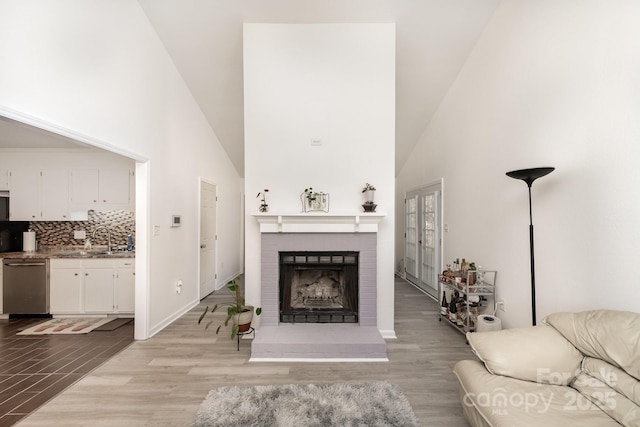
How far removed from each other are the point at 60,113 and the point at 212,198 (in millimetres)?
2819

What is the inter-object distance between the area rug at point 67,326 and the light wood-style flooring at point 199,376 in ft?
3.16

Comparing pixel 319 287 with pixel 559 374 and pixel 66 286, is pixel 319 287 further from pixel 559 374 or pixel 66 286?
pixel 66 286

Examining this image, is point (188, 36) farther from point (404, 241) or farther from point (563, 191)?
point (404, 241)

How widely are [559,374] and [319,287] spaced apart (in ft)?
7.20

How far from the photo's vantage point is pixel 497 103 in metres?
3.02

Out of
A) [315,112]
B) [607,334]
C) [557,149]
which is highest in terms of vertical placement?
[315,112]

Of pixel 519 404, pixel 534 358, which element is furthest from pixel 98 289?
pixel 534 358

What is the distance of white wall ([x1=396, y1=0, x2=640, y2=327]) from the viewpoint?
1.77 m

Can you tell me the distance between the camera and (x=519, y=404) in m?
1.42

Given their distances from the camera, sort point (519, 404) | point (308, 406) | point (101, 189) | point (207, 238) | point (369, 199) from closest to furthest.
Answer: point (519, 404) → point (308, 406) → point (369, 199) → point (101, 189) → point (207, 238)

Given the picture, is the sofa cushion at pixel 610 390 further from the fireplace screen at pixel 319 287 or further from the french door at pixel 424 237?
the french door at pixel 424 237

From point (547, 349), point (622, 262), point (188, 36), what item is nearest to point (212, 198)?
point (188, 36)

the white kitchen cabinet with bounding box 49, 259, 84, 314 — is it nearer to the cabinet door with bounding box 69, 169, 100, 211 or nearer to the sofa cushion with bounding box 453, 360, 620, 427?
the cabinet door with bounding box 69, 169, 100, 211

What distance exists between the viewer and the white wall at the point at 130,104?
1856 millimetres
